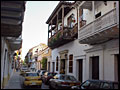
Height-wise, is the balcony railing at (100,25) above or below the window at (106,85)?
above

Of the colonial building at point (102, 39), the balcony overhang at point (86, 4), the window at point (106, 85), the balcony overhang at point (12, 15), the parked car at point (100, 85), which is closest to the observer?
the balcony overhang at point (12, 15)

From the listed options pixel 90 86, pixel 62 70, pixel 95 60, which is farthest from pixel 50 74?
pixel 90 86

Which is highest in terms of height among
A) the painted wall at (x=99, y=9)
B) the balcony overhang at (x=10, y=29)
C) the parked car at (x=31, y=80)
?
the painted wall at (x=99, y=9)

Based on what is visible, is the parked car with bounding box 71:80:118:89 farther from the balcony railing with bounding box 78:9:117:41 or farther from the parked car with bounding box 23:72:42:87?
the parked car with bounding box 23:72:42:87

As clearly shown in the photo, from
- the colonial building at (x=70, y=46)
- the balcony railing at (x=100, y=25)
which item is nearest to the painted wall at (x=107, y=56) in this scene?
the balcony railing at (x=100, y=25)

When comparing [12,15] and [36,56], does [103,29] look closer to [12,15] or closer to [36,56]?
[12,15]

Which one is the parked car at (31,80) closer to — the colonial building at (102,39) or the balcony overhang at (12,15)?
the colonial building at (102,39)

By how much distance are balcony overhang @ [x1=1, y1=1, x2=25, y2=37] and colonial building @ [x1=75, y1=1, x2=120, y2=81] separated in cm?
467

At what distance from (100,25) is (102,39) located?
5.49 ft

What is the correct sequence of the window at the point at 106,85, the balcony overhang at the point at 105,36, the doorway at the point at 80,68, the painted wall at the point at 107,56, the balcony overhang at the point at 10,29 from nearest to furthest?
the window at the point at 106,85
the balcony overhang at the point at 10,29
the balcony overhang at the point at 105,36
the painted wall at the point at 107,56
the doorway at the point at 80,68

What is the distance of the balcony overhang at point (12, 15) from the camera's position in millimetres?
6602

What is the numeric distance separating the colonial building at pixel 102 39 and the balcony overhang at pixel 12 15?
4666 mm

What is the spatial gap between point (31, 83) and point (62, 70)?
835 centimetres

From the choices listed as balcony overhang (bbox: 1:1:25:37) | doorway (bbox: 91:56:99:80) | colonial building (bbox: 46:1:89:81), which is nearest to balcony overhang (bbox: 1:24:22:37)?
balcony overhang (bbox: 1:1:25:37)
